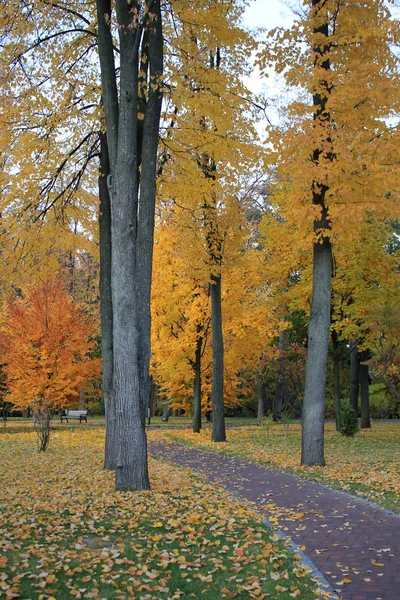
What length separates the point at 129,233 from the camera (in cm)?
802

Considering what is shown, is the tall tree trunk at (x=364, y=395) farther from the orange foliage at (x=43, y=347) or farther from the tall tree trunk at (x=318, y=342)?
the tall tree trunk at (x=318, y=342)

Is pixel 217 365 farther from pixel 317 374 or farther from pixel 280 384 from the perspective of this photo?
pixel 280 384

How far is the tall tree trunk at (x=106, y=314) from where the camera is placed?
33.1ft

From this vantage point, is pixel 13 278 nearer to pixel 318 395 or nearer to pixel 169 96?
pixel 169 96

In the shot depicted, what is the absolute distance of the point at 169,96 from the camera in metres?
8.92

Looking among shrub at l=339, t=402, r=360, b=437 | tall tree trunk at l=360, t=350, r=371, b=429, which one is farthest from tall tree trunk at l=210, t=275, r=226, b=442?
tall tree trunk at l=360, t=350, r=371, b=429

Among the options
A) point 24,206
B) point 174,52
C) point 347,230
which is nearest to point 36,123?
point 24,206

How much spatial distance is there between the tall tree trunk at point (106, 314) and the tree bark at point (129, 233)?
76.6 inches

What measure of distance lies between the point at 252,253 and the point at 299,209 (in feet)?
32.0

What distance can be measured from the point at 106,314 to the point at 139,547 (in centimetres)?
541

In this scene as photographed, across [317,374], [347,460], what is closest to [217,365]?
[347,460]

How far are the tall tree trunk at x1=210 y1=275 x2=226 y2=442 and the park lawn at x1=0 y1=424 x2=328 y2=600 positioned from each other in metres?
8.91

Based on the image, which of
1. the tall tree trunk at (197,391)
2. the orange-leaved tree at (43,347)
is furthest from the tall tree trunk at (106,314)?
the tall tree trunk at (197,391)

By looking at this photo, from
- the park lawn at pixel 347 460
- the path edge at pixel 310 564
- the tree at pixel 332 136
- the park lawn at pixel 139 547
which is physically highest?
the tree at pixel 332 136
